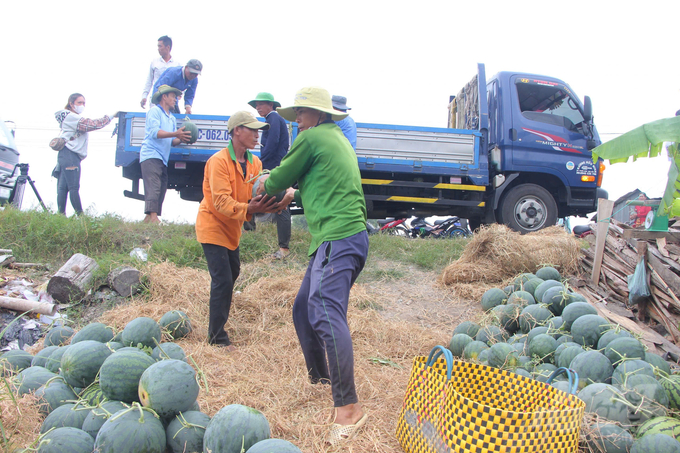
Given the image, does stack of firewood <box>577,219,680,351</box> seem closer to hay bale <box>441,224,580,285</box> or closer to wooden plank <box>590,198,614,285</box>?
wooden plank <box>590,198,614,285</box>

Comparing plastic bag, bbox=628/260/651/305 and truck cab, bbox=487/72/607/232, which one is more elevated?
truck cab, bbox=487/72/607/232

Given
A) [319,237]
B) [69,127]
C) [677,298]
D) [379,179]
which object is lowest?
[677,298]

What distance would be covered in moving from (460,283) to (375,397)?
10.6 feet

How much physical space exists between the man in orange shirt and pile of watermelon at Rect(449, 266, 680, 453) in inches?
82.6

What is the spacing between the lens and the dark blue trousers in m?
2.68

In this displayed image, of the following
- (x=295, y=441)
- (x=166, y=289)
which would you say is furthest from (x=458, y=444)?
(x=166, y=289)

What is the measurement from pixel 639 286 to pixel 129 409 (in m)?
4.43

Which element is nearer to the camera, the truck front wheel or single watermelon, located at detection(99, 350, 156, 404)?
single watermelon, located at detection(99, 350, 156, 404)

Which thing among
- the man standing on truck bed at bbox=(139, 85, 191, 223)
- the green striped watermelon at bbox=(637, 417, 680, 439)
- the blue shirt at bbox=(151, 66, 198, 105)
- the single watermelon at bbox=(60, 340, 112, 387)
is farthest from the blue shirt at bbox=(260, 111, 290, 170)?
the green striped watermelon at bbox=(637, 417, 680, 439)

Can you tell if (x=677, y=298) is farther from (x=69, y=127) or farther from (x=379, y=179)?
(x=69, y=127)

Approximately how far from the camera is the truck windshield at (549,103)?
30.7 ft

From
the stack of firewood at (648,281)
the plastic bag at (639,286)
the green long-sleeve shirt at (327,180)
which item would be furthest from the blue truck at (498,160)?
the green long-sleeve shirt at (327,180)

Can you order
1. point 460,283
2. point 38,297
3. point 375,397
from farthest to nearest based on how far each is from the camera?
point 460,283
point 38,297
point 375,397

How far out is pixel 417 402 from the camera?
8.02 feet
